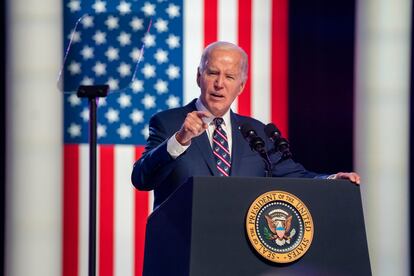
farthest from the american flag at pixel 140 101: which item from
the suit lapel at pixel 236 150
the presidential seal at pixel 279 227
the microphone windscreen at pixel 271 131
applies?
the presidential seal at pixel 279 227

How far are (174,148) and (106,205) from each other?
5.02 feet

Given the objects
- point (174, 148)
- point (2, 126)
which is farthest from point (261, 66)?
point (174, 148)

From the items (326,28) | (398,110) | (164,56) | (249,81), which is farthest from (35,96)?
(398,110)

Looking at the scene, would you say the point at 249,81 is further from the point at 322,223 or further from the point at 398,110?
the point at 322,223

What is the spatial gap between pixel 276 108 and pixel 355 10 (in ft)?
2.02

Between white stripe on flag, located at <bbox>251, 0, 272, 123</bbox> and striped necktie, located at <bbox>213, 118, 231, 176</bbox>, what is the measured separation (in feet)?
3.40

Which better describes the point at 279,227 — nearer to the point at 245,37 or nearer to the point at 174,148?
the point at 174,148

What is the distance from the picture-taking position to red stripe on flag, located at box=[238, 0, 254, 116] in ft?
11.0

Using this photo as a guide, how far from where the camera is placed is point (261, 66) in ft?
11.1

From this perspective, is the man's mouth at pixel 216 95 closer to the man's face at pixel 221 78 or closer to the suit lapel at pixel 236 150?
the man's face at pixel 221 78

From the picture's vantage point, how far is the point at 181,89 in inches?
131

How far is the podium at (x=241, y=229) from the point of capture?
1628 mm

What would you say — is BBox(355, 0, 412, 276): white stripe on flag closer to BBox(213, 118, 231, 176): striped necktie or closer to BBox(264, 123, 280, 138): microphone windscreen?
BBox(213, 118, 231, 176): striped necktie

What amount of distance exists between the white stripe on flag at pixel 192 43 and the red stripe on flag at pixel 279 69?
36 centimetres
